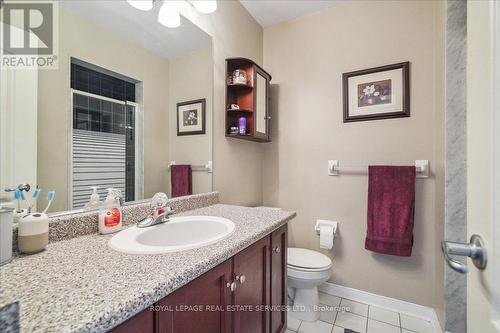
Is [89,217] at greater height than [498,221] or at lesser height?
lesser

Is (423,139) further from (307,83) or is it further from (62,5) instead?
(62,5)

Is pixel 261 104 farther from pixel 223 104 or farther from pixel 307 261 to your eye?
pixel 307 261

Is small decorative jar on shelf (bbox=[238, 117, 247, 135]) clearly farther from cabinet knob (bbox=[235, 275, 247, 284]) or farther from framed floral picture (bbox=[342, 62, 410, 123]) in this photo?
cabinet knob (bbox=[235, 275, 247, 284])

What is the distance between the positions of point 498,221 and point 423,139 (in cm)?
147

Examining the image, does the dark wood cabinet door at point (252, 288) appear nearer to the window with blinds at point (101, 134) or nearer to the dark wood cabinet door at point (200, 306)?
the dark wood cabinet door at point (200, 306)

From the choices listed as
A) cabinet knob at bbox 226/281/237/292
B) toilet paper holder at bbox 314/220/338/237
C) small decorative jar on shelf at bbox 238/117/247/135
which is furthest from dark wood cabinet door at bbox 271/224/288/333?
small decorative jar on shelf at bbox 238/117/247/135

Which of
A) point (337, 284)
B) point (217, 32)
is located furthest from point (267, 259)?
point (217, 32)

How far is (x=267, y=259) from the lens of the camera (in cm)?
109

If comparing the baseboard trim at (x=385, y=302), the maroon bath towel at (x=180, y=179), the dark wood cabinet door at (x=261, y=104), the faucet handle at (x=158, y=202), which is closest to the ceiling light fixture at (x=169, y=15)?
the dark wood cabinet door at (x=261, y=104)

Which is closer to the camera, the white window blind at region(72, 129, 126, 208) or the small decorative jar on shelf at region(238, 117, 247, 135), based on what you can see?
the white window blind at region(72, 129, 126, 208)

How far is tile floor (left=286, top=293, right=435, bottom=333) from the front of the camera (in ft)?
4.86

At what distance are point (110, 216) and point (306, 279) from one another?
49.8 inches

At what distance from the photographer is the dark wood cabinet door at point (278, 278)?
116cm

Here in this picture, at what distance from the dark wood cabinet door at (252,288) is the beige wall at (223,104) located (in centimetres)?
69
